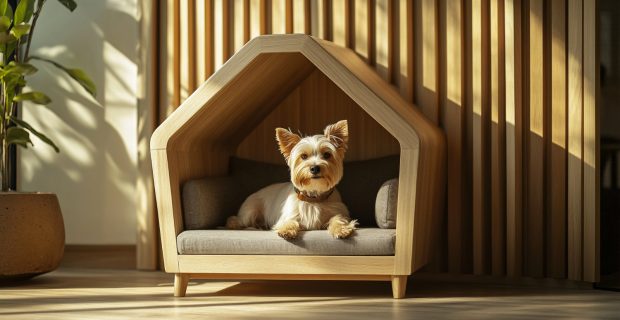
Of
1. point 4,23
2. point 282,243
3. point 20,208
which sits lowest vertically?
point 282,243

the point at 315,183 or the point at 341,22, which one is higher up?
the point at 341,22

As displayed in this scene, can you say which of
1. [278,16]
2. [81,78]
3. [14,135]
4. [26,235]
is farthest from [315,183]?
[14,135]

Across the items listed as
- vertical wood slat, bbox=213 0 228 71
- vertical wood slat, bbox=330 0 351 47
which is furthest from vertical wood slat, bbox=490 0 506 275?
vertical wood slat, bbox=213 0 228 71

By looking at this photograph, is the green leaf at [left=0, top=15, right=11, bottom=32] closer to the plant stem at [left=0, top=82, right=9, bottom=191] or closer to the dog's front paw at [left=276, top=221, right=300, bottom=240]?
the plant stem at [left=0, top=82, right=9, bottom=191]

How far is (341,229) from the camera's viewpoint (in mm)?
4152

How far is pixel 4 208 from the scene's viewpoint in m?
4.79

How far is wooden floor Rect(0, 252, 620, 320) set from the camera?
376 centimetres

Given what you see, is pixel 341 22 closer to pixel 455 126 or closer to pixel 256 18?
pixel 256 18

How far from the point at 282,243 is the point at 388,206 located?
50 centimetres

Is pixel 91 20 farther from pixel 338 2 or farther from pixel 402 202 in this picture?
pixel 402 202

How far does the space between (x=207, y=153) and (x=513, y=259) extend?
5.27ft

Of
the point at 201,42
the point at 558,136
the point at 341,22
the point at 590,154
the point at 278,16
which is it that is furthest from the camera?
the point at 201,42

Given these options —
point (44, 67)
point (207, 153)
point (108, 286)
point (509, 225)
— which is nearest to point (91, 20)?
point (44, 67)

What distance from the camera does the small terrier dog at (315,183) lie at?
4.22m
